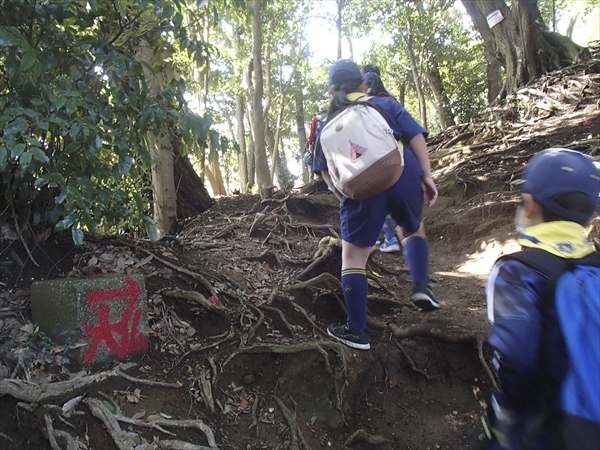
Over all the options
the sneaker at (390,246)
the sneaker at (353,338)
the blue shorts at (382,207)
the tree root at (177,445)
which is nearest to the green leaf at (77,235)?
the tree root at (177,445)

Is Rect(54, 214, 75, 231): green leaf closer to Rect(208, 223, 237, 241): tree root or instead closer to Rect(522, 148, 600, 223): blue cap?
Rect(522, 148, 600, 223): blue cap

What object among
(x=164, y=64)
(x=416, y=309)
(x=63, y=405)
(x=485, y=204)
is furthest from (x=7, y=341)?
(x=485, y=204)

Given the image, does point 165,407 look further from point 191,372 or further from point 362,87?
point 362,87

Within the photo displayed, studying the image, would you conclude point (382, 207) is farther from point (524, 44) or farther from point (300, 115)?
point (300, 115)

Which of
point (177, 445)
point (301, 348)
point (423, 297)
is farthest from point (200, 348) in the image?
point (423, 297)

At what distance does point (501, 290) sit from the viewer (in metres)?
1.41

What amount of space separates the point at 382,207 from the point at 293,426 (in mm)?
1306

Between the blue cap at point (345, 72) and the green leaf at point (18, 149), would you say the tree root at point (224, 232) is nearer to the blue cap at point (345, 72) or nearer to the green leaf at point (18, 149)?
the blue cap at point (345, 72)

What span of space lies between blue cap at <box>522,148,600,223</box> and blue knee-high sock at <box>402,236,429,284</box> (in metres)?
1.43

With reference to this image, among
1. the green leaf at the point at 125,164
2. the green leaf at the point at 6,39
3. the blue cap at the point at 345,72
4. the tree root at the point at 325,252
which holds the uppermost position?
the green leaf at the point at 6,39

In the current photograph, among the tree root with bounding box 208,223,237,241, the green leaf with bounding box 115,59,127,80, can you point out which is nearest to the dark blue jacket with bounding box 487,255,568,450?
the green leaf with bounding box 115,59,127,80

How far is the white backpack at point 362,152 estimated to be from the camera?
243cm

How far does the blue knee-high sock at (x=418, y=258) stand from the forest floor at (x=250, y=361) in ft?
1.45

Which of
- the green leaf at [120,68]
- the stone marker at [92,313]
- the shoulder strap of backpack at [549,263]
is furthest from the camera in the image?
the green leaf at [120,68]
